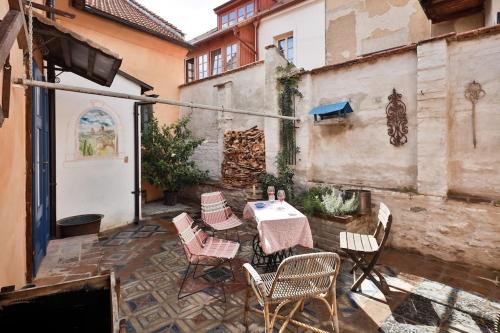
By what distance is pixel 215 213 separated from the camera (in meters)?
5.83

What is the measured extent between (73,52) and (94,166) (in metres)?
2.95

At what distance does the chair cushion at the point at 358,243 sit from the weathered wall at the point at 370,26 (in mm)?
7426

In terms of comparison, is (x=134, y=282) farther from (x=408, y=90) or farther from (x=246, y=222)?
(x=408, y=90)

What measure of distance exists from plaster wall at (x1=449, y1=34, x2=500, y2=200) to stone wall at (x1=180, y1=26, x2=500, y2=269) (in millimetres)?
13

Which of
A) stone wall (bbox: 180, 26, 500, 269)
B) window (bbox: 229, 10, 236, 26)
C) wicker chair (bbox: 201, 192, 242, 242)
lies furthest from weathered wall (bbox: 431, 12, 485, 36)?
window (bbox: 229, 10, 236, 26)

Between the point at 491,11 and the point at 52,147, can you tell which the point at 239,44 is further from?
the point at 52,147

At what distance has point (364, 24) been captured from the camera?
31.4 feet

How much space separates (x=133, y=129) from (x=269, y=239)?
5.23 meters

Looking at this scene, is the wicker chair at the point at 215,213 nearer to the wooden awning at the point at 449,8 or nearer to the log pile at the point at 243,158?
the log pile at the point at 243,158

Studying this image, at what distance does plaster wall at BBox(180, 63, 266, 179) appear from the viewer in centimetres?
862

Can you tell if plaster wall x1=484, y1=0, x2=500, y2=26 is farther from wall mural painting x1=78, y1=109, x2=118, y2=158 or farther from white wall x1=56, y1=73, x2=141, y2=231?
wall mural painting x1=78, y1=109, x2=118, y2=158

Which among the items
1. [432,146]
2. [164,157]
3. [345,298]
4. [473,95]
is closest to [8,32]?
[345,298]

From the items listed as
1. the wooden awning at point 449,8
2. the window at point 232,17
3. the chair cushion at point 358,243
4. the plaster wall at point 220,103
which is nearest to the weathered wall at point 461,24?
the wooden awning at point 449,8

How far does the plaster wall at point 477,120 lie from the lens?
15.1 ft
